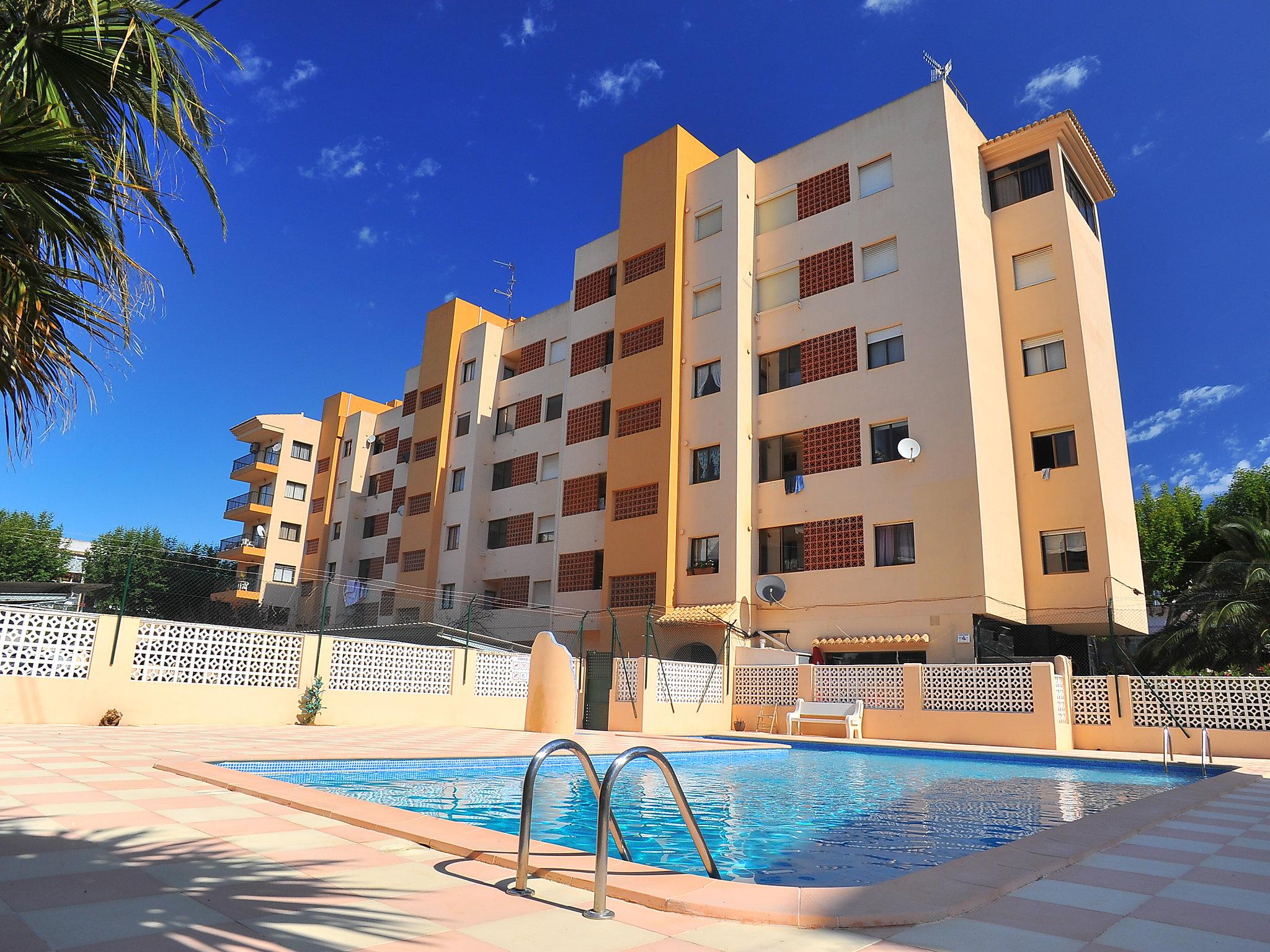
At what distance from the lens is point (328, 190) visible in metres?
20.4

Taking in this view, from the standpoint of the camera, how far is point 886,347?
2253 cm

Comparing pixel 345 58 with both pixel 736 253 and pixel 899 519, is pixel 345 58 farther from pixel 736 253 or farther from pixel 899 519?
pixel 899 519

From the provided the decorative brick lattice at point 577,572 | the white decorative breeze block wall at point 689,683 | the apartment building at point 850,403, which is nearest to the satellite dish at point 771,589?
the apartment building at point 850,403

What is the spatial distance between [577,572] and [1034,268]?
16695 mm

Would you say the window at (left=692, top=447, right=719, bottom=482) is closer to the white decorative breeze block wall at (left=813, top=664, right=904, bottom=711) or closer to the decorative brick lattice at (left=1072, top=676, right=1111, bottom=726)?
the white decorative breeze block wall at (left=813, top=664, right=904, bottom=711)

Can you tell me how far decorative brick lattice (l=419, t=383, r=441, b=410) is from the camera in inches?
1403

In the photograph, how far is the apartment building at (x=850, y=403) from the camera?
2053 centimetres

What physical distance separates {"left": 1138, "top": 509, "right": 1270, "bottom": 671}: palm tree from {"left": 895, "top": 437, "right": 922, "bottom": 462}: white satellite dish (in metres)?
8.98

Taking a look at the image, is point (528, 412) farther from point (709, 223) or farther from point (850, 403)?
point (850, 403)

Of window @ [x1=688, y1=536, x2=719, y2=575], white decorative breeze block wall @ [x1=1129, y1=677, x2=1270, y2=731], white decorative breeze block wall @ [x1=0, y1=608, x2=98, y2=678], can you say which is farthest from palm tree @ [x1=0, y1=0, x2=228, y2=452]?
window @ [x1=688, y1=536, x2=719, y2=575]

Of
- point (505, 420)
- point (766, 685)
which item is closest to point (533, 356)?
point (505, 420)

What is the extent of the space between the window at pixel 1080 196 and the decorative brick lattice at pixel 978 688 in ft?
46.3

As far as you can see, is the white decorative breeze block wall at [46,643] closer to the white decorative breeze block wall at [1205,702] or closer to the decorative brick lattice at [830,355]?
the white decorative breeze block wall at [1205,702]

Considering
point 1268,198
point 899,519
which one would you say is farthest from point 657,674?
point 1268,198
